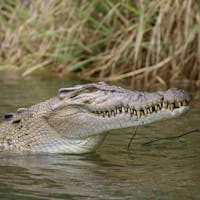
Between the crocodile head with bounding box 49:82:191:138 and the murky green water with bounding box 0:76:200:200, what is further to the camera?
the crocodile head with bounding box 49:82:191:138

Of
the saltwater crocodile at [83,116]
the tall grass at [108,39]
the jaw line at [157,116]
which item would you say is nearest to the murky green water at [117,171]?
the saltwater crocodile at [83,116]

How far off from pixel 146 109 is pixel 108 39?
20.4ft

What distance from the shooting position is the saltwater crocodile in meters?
5.60

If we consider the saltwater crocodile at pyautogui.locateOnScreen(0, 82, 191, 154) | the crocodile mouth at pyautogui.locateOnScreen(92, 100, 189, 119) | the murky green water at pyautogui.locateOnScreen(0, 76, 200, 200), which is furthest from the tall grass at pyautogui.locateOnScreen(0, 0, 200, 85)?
the crocodile mouth at pyautogui.locateOnScreen(92, 100, 189, 119)

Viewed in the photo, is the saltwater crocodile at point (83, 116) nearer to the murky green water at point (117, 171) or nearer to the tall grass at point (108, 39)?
the murky green water at point (117, 171)

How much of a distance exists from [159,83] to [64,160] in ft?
16.8

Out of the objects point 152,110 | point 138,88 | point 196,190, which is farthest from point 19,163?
point 138,88

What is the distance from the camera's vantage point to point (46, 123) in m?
6.45

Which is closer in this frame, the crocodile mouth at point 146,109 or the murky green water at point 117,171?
the murky green water at point 117,171

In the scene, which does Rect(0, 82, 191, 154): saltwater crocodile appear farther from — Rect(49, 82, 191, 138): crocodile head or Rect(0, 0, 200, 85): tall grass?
Rect(0, 0, 200, 85): tall grass

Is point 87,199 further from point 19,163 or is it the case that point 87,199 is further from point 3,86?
point 3,86

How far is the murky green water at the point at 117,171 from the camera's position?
15.0 feet

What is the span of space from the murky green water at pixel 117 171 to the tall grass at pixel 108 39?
3.44m

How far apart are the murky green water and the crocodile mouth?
39cm
